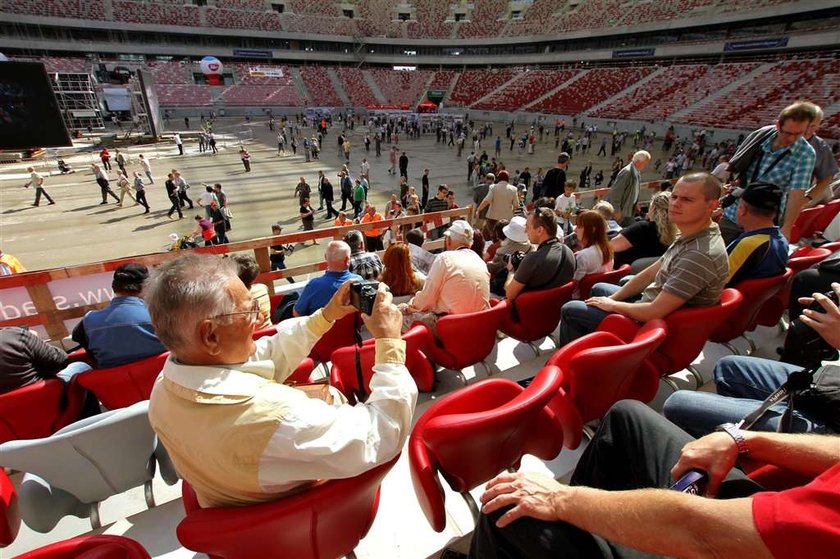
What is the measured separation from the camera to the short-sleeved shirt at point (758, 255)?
2.67 metres

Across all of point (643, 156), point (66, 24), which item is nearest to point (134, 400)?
point (643, 156)

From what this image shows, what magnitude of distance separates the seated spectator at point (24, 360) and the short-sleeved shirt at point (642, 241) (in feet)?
16.3

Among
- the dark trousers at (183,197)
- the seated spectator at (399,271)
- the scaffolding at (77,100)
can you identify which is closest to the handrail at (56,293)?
the seated spectator at (399,271)

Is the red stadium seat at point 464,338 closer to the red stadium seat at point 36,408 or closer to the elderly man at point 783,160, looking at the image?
the red stadium seat at point 36,408

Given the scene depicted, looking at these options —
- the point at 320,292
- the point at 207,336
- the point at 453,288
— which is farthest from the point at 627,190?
the point at 207,336

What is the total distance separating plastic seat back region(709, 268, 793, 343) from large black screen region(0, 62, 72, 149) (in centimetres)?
2014

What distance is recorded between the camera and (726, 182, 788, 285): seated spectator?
8.46ft

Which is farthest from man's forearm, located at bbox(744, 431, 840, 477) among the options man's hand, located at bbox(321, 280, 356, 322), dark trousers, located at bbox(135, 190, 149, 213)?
dark trousers, located at bbox(135, 190, 149, 213)

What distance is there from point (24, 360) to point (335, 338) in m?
1.89

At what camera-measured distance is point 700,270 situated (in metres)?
2.26

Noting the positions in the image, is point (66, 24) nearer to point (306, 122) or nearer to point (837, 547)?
point (306, 122)

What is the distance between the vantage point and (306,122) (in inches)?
1460

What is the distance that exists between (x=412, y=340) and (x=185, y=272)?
1.46 m

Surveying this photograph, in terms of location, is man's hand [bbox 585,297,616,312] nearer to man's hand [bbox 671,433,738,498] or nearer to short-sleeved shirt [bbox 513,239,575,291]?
short-sleeved shirt [bbox 513,239,575,291]
